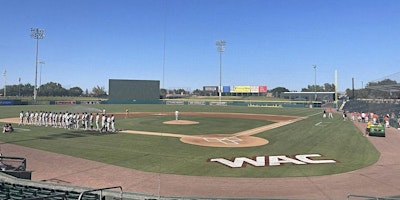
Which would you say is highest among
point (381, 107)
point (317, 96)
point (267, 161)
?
point (317, 96)

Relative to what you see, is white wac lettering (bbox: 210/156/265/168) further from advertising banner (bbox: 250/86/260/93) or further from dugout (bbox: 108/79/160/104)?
advertising banner (bbox: 250/86/260/93)

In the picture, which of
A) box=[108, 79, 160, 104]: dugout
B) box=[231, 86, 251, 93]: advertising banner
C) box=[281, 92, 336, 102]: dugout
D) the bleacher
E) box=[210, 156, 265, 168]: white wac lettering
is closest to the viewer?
box=[210, 156, 265, 168]: white wac lettering

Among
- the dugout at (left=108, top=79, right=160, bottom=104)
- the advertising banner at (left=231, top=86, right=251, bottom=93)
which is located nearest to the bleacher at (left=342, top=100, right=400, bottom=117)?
the dugout at (left=108, top=79, right=160, bottom=104)

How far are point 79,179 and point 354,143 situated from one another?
1866 centimetres

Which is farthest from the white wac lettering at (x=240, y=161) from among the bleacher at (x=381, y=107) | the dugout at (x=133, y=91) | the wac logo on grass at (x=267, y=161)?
the dugout at (x=133, y=91)

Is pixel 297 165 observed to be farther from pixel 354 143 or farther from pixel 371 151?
pixel 354 143

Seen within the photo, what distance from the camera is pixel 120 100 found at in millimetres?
86625

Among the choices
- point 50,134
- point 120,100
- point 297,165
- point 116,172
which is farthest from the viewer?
point 120,100

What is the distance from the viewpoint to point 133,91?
8750cm

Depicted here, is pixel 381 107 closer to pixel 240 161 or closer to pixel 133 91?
pixel 240 161

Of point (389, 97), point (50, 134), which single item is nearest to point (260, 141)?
point (50, 134)

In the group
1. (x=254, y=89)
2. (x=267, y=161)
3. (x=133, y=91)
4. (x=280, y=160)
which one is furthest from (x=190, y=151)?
(x=254, y=89)

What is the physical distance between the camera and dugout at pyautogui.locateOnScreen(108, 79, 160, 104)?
8562 cm

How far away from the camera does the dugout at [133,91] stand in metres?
85.6
